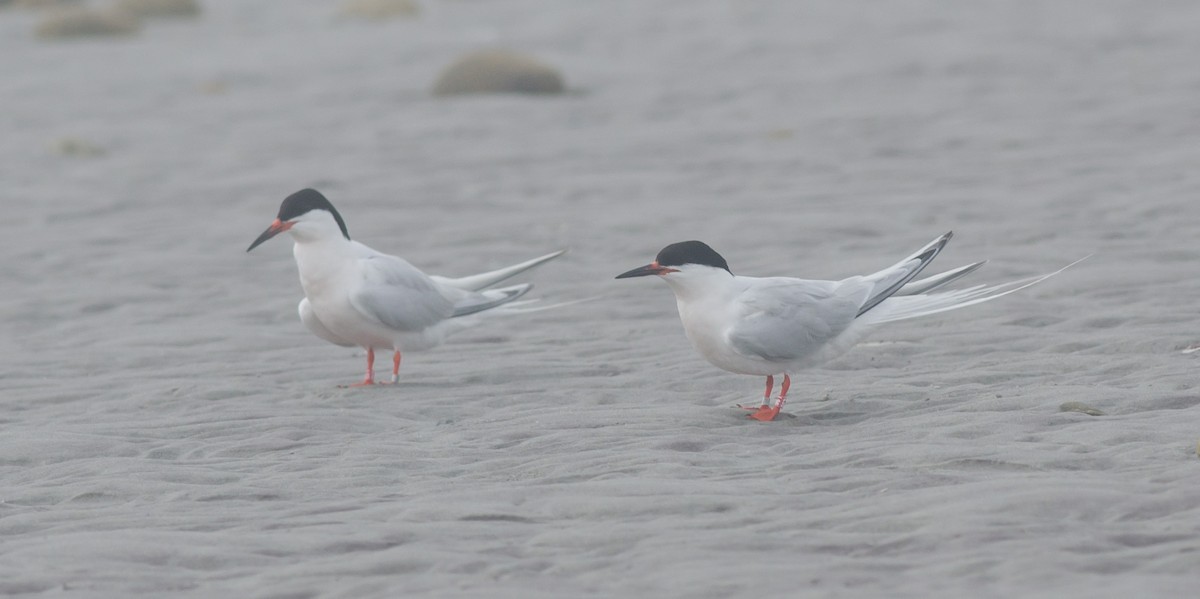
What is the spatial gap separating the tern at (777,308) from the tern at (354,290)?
1.18 m

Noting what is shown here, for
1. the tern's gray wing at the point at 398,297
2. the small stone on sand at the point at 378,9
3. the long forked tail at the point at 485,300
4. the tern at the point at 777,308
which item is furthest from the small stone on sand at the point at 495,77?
the tern at the point at 777,308

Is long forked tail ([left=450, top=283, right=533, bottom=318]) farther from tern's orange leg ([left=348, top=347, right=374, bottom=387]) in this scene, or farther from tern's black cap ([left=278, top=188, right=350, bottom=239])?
tern's black cap ([left=278, top=188, right=350, bottom=239])

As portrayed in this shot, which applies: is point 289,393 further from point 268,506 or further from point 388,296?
point 268,506

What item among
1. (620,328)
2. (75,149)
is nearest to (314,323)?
(620,328)

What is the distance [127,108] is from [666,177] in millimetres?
5780

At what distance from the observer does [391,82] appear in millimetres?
15508

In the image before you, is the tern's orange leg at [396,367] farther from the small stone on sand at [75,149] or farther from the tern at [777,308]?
the small stone on sand at [75,149]

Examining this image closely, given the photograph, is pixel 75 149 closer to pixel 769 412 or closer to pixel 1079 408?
pixel 769 412

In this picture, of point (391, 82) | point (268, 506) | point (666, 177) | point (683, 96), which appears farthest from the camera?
point (391, 82)

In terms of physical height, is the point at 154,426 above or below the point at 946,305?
below

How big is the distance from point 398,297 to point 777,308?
1743 mm

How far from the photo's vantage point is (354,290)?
6.80 meters

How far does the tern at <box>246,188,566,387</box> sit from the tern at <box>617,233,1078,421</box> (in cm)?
118

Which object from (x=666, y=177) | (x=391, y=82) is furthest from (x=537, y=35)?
(x=666, y=177)
